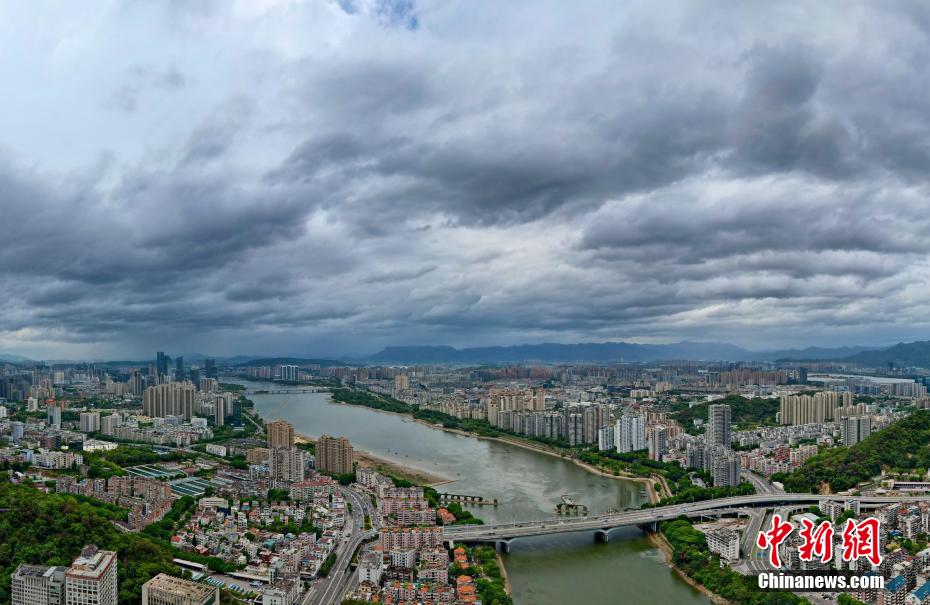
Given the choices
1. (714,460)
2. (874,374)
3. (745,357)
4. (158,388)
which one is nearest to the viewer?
(714,460)

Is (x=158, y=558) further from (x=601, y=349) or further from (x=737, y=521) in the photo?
(x=601, y=349)

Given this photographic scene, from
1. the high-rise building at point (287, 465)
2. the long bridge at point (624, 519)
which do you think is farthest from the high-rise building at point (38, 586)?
the high-rise building at point (287, 465)

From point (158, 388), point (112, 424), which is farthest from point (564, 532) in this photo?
point (158, 388)

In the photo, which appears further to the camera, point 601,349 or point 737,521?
→ point 601,349

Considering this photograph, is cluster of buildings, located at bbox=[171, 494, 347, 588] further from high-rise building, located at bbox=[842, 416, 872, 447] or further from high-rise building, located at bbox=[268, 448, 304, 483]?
high-rise building, located at bbox=[842, 416, 872, 447]

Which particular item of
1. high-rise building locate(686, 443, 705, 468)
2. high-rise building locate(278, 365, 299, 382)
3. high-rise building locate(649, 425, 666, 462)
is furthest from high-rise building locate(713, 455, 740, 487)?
high-rise building locate(278, 365, 299, 382)

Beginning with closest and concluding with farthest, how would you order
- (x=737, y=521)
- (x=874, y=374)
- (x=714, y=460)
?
(x=737, y=521) → (x=714, y=460) → (x=874, y=374)

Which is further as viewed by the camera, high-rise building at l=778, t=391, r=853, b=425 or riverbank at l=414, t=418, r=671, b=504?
high-rise building at l=778, t=391, r=853, b=425

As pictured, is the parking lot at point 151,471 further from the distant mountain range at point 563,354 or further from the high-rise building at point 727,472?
the distant mountain range at point 563,354
